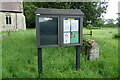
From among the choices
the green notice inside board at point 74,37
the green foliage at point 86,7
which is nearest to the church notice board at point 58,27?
the green notice inside board at point 74,37

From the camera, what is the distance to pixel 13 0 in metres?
27.3

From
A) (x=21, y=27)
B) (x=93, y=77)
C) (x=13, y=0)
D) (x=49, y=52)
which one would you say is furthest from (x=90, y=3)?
(x=13, y=0)

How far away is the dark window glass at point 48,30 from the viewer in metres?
3.77

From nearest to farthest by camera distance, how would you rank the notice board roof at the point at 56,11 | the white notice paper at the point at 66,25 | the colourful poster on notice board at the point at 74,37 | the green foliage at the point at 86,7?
1. the notice board roof at the point at 56,11
2. the white notice paper at the point at 66,25
3. the colourful poster on notice board at the point at 74,37
4. the green foliage at the point at 86,7

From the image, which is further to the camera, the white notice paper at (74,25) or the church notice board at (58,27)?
the white notice paper at (74,25)

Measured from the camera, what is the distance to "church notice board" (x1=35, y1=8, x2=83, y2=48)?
373cm

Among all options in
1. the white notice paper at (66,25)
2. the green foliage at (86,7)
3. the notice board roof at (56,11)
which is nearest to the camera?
the notice board roof at (56,11)

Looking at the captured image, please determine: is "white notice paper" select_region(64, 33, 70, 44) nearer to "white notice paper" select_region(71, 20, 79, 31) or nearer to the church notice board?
the church notice board

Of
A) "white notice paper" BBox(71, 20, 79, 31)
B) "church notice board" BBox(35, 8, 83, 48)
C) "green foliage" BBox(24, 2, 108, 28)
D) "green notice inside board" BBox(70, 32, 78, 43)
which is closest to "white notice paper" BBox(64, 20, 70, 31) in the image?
"church notice board" BBox(35, 8, 83, 48)

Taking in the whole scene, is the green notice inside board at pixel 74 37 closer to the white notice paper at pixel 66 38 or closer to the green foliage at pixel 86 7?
the white notice paper at pixel 66 38

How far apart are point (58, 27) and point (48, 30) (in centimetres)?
31

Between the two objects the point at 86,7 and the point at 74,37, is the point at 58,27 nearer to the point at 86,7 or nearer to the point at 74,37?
the point at 74,37

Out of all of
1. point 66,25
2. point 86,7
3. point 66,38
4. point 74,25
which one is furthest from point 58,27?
point 86,7

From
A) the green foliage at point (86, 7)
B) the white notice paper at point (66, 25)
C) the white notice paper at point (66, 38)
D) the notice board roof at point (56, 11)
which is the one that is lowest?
the white notice paper at point (66, 38)
